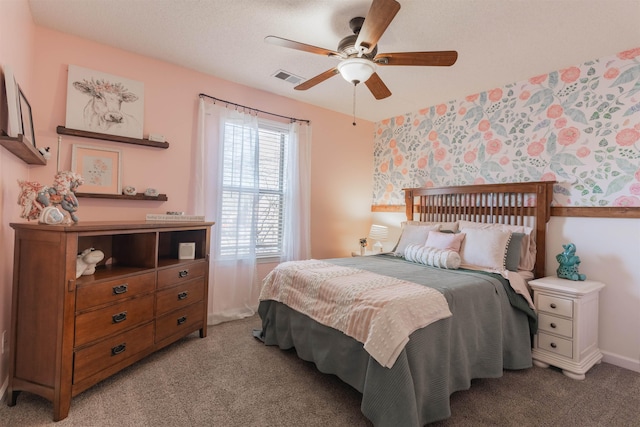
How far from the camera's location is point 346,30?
2199 millimetres

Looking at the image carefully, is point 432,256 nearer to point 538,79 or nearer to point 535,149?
point 535,149

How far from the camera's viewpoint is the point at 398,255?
10.5 ft

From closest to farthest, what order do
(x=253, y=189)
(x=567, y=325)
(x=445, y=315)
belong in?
1. (x=445, y=315)
2. (x=567, y=325)
3. (x=253, y=189)

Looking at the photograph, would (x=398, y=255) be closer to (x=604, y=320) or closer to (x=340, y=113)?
(x=604, y=320)

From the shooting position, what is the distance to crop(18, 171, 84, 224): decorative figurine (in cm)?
167

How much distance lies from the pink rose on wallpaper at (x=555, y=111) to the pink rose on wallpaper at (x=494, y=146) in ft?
1.53

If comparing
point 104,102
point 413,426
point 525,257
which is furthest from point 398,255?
point 104,102

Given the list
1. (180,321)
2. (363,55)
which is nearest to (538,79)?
(363,55)

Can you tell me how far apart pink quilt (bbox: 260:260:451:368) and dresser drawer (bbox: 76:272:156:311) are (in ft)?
3.18

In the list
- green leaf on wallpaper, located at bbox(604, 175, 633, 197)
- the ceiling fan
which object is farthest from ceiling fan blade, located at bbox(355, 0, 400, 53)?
green leaf on wallpaper, located at bbox(604, 175, 633, 197)

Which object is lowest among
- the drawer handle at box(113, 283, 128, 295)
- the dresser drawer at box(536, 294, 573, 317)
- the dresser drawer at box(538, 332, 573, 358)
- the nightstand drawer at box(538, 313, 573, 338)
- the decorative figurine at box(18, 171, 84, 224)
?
the dresser drawer at box(538, 332, 573, 358)

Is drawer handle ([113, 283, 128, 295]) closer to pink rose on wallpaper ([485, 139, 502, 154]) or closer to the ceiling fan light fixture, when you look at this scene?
the ceiling fan light fixture

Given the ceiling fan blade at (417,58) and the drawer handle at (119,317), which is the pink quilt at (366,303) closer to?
the drawer handle at (119,317)

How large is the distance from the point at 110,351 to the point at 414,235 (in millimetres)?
2772
